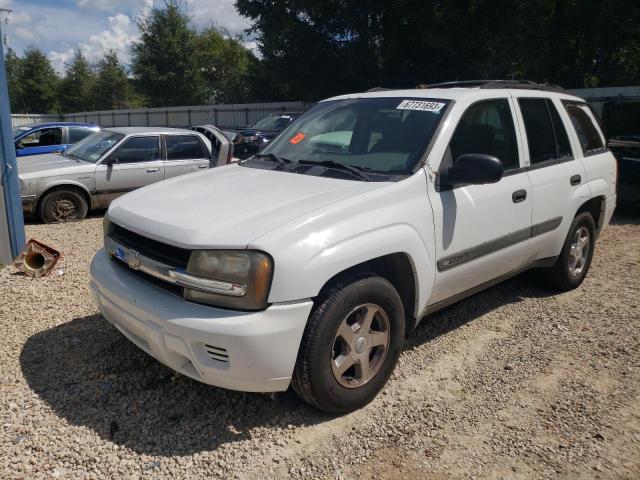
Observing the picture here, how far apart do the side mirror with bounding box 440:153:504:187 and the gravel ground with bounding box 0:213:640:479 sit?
130cm

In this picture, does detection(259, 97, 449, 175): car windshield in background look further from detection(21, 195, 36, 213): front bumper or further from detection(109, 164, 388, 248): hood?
detection(21, 195, 36, 213): front bumper

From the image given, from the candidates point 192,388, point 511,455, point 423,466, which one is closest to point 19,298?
point 192,388

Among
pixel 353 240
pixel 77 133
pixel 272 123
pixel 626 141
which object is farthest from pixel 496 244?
pixel 272 123

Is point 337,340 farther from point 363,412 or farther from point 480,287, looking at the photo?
point 480,287

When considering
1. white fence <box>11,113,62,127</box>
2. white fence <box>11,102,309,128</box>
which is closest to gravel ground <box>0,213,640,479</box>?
white fence <box>11,102,309,128</box>

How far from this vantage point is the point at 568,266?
193 inches

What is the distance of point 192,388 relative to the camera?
3342 mm

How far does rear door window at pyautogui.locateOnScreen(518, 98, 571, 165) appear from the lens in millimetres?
4203

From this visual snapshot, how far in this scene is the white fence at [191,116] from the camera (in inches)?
1163

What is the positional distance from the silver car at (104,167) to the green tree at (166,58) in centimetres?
3684

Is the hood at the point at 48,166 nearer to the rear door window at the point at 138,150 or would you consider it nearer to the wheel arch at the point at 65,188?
the wheel arch at the point at 65,188

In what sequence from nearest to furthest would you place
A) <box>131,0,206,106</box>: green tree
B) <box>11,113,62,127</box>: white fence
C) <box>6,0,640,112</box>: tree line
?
<box>6,0,640,112</box>: tree line → <box>11,113,62,127</box>: white fence → <box>131,0,206,106</box>: green tree

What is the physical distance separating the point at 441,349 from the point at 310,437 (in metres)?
1.41

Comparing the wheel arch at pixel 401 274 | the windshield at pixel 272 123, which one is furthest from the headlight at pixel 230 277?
the windshield at pixel 272 123
